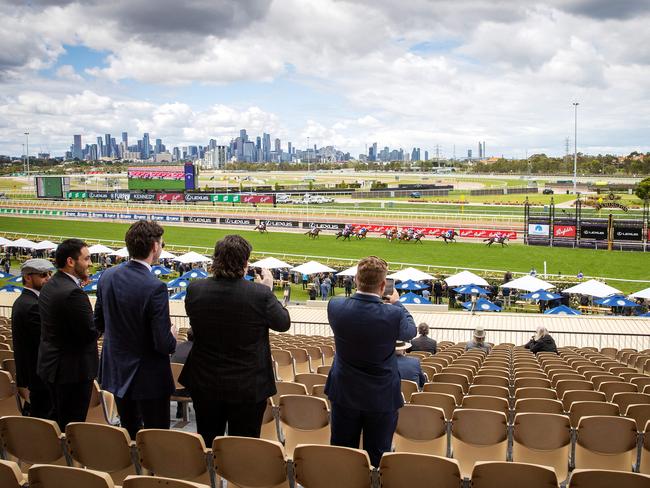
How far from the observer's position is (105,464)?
4.04 m

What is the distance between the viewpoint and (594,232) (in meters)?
41.2

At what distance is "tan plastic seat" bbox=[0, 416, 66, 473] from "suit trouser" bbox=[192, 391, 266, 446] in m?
0.89

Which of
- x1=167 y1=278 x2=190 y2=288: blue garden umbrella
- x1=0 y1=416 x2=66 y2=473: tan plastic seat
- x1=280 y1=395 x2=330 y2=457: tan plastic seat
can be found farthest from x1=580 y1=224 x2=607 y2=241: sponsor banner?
x1=0 y1=416 x2=66 y2=473: tan plastic seat

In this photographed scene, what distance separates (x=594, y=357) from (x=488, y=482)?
9803 millimetres

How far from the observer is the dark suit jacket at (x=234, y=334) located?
4.05 m

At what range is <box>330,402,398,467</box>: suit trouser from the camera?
4234 mm

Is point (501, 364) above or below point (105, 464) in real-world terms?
below

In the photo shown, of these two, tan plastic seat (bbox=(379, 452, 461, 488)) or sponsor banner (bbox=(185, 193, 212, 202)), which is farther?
sponsor banner (bbox=(185, 193, 212, 202))

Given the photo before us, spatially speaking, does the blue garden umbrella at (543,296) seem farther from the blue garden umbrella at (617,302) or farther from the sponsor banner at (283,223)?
the sponsor banner at (283,223)

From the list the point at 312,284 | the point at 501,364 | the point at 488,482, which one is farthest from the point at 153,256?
the point at 312,284

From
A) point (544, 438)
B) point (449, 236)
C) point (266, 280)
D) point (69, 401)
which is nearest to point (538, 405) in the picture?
point (544, 438)

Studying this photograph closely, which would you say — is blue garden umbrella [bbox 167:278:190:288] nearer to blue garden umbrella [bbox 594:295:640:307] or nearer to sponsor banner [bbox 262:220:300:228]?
blue garden umbrella [bbox 594:295:640:307]

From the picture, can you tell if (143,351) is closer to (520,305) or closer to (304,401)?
(304,401)

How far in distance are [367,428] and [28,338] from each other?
3.02 meters
